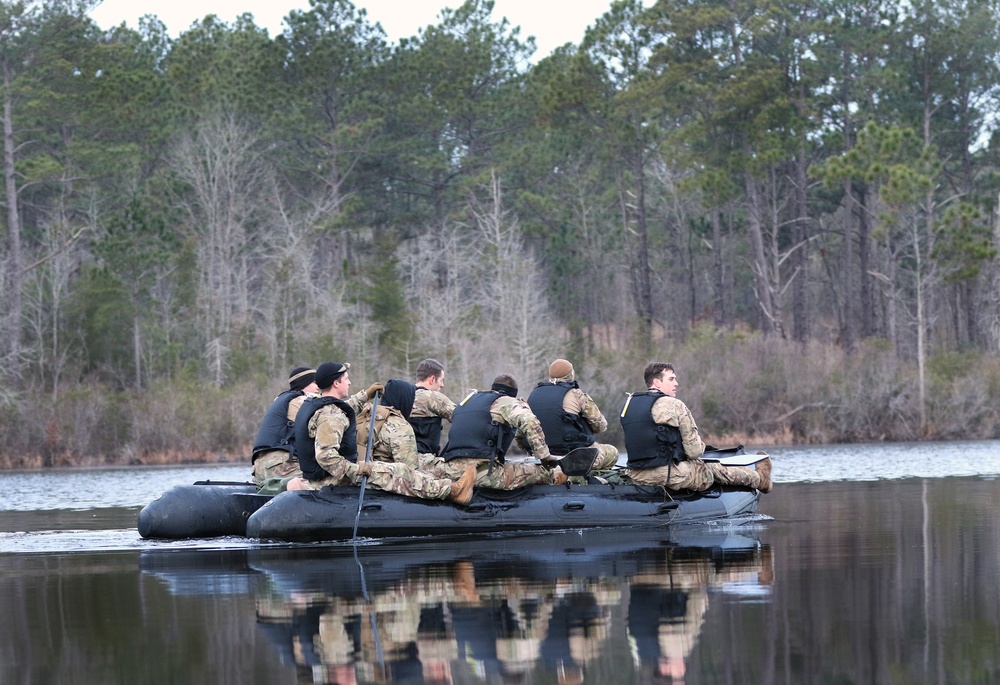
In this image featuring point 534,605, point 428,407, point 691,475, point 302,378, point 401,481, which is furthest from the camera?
point 302,378

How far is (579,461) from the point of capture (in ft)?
51.0

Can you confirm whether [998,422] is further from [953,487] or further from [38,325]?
[38,325]

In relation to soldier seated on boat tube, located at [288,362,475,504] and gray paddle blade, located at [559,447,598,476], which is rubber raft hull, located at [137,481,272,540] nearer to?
soldier seated on boat tube, located at [288,362,475,504]

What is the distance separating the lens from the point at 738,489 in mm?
16469

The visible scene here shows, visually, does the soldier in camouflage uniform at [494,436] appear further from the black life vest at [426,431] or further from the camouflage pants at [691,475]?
the camouflage pants at [691,475]

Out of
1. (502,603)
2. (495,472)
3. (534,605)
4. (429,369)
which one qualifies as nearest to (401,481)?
(495,472)

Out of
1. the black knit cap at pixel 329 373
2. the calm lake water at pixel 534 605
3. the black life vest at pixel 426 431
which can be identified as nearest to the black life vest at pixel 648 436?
the calm lake water at pixel 534 605

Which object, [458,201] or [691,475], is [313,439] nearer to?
[691,475]

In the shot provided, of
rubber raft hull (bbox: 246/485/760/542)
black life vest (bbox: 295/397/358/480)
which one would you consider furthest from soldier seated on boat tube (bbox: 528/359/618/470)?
black life vest (bbox: 295/397/358/480)

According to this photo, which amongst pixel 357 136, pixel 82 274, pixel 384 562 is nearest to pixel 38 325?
pixel 82 274

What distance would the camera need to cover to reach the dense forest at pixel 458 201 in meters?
40.6

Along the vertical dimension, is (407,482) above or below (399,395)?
below

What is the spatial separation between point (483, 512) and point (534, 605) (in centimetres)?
537

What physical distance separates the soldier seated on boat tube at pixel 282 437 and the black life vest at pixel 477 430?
180 centimetres
